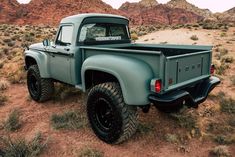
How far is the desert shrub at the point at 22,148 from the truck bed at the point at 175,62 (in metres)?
1.74

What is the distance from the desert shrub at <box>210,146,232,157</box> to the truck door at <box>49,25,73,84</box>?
2913mm

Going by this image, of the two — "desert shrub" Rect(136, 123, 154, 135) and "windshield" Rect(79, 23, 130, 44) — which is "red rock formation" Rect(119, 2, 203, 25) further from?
"desert shrub" Rect(136, 123, 154, 135)

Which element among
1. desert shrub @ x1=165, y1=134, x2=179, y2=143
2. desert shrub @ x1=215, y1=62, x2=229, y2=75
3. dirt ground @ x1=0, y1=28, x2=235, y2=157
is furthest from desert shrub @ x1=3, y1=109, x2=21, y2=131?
desert shrub @ x1=215, y1=62, x2=229, y2=75

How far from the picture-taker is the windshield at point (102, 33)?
5.17 meters

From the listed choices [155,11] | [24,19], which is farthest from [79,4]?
[155,11]

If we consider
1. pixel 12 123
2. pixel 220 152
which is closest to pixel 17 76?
pixel 12 123

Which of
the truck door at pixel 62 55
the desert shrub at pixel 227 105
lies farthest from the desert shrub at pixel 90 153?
the desert shrub at pixel 227 105

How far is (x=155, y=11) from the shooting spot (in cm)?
11262

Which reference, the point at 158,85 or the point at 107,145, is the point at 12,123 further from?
the point at 158,85

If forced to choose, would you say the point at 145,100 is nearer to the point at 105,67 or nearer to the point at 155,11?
the point at 105,67

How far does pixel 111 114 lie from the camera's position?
4.14 m

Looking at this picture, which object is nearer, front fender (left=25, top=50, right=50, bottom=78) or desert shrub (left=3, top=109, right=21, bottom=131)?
desert shrub (left=3, top=109, right=21, bottom=131)

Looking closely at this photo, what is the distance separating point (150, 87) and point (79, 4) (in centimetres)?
8976

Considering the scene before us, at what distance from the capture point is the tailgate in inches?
144
